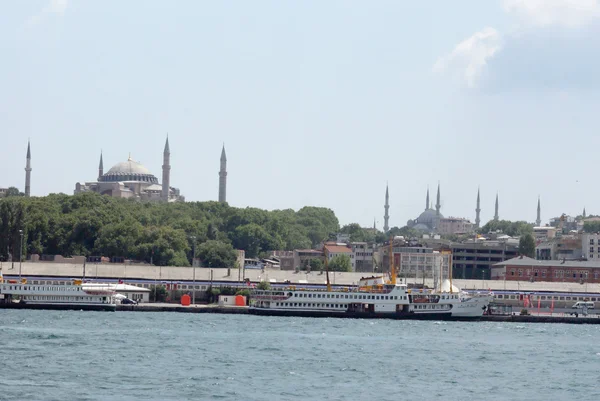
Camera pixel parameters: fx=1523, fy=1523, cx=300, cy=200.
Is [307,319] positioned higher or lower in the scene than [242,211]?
lower

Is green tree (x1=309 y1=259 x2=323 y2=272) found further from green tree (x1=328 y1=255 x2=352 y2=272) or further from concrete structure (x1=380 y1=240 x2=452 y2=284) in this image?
concrete structure (x1=380 y1=240 x2=452 y2=284)

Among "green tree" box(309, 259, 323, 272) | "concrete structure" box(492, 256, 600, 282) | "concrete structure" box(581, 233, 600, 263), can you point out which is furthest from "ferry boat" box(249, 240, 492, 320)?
"concrete structure" box(581, 233, 600, 263)

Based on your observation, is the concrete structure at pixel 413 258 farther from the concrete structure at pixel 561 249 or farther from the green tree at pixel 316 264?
the concrete structure at pixel 561 249

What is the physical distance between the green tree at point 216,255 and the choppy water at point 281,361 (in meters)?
49.1

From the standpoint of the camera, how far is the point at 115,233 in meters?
121

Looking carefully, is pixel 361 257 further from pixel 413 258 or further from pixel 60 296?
pixel 60 296

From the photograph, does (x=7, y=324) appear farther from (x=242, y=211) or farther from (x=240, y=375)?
(x=242, y=211)

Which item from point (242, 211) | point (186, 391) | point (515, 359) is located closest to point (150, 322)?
point (515, 359)

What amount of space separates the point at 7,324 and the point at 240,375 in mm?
20870

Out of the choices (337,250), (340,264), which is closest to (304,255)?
(337,250)

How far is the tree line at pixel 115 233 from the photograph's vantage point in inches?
4572

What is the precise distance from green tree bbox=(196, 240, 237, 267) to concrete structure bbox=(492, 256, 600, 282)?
22275 mm

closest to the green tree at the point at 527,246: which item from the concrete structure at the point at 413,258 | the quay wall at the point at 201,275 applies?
the concrete structure at the point at 413,258

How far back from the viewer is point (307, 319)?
79.8 metres
